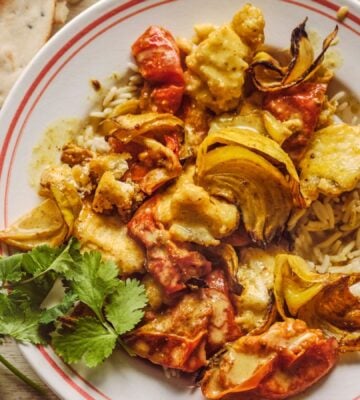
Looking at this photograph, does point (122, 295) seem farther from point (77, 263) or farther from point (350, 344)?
point (350, 344)

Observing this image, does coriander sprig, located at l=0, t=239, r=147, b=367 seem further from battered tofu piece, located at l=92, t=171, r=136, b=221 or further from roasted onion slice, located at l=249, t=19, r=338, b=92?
roasted onion slice, located at l=249, t=19, r=338, b=92

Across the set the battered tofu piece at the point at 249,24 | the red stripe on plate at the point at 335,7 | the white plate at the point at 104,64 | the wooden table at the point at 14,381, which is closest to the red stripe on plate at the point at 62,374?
the white plate at the point at 104,64

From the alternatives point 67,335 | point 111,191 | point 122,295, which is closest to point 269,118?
point 111,191

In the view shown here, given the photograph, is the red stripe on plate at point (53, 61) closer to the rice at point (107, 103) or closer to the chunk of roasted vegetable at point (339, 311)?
the rice at point (107, 103)

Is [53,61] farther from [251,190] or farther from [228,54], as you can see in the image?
[251,190]

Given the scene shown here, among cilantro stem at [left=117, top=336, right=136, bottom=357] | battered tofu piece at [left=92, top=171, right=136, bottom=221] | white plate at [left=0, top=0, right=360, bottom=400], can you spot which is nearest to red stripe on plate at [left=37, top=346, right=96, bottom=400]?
white plate at [left=0, top=0, right=360, bottom=400]

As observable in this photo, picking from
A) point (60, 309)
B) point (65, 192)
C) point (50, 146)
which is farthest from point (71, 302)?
point (50, 146)
